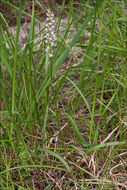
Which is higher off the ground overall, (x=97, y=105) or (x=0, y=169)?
(x=97, y=105)

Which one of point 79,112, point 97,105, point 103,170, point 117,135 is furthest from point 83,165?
point 97,105

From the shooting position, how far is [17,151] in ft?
4.68

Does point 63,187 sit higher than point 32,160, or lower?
lower

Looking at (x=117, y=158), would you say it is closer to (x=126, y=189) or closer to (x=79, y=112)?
(x=126, y=189)

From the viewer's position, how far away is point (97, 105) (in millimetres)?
1881

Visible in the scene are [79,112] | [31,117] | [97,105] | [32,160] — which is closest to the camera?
[32,160]

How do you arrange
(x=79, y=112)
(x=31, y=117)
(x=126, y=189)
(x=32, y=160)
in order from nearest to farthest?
(x=126, y=189) < (x=32, y=160) < (x=31, y=117) < (x=79, y=112)

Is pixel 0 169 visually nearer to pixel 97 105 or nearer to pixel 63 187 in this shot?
pixel 63 187

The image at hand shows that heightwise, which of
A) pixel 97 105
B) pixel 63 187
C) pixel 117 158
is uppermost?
pixel 97 105

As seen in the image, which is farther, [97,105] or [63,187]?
[97,105]

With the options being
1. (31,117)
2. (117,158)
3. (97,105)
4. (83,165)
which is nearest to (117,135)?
(117,158)

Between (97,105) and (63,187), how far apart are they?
2.30ft

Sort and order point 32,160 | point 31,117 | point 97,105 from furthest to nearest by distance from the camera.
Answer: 1. point 97,105
2. point 31,117
3. point 32,160

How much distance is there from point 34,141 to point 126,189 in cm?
62
